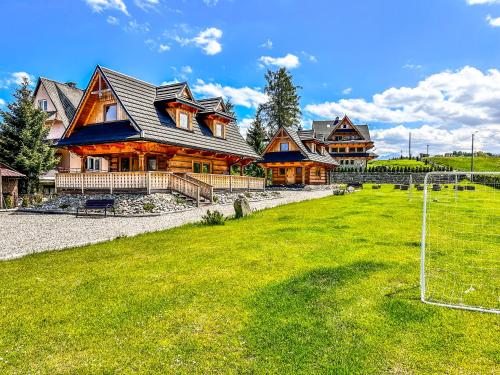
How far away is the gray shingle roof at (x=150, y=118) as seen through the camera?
19644mm

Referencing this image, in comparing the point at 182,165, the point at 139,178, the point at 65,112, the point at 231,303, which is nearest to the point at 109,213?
the point at 139,178

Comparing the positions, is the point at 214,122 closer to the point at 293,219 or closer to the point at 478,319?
the point at 293,219

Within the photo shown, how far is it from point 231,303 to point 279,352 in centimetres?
143

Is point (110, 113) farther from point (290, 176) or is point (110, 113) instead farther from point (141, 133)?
point (290, 176)

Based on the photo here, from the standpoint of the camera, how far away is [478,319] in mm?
4586

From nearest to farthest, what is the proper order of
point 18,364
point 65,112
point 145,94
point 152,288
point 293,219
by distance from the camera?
point 18,364 < point 152,288 < point 293,219 < point 145,94 < point 65,112

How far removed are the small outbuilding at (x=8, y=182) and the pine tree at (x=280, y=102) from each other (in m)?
41.7

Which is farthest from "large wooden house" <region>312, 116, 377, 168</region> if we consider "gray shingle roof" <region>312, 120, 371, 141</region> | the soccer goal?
the soccer goal

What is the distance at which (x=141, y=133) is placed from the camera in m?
18.3

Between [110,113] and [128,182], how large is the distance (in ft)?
18.4

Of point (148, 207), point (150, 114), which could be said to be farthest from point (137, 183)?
point (150, 114)

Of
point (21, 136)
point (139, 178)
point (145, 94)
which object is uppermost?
point (145, 94)

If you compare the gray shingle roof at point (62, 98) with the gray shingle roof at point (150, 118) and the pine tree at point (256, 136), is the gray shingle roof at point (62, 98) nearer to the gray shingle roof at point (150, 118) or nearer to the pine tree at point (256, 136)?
the gray shingle roof at point (150, 118)

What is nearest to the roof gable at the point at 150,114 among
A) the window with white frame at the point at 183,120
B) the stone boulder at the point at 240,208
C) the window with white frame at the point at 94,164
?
the window with white frame at the point at 183,120
